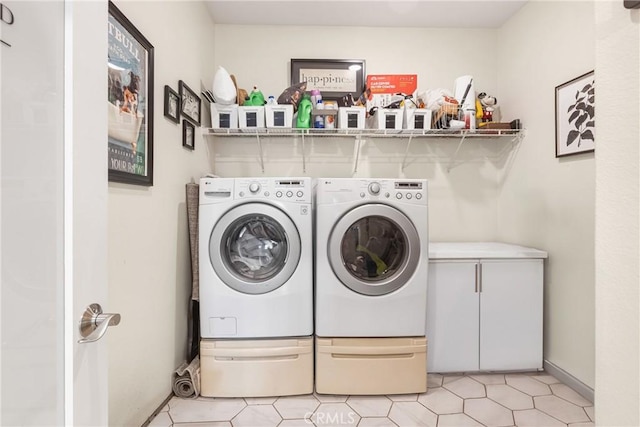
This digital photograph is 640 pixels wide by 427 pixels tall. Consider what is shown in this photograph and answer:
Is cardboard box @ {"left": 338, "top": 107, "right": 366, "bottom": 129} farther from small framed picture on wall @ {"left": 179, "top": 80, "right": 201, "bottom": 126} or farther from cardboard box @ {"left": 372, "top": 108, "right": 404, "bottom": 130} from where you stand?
small framed picture on wall @ {"left": 179, "top": 80, "right": 201, "bottom": 126}

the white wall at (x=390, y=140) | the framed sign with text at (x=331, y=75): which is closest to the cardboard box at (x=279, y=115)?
the white wall at (x=390, y=140)

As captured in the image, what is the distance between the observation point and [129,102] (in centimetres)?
138

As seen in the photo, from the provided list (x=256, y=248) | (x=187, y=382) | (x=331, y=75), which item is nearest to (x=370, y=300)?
(x=256, y=248)

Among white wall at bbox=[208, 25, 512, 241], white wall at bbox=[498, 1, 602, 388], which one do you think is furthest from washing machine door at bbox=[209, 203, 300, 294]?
white wall at bbox=[498, 1, 602, 388]

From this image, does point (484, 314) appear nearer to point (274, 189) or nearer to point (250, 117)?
point (274, 189)

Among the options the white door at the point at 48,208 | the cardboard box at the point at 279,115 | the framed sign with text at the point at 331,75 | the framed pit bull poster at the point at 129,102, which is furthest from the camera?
the framed sign with text at the point at 331,75

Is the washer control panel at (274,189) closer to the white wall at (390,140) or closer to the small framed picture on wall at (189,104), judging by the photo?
the small framed picture on wall at (189,104)

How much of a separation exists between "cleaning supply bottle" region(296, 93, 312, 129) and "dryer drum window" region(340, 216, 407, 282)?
0.88 m

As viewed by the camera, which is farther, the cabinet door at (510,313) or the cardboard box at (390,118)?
the cardboard box at (390,118)

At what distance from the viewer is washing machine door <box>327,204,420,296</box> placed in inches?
70.5

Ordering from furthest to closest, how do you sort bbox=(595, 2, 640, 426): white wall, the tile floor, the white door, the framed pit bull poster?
the tile floor → the framed pit bull poster → bbox=(595, 2, 640, 426): white wall → the white door

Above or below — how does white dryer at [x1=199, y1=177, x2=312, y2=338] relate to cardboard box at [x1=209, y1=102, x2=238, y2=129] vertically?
below

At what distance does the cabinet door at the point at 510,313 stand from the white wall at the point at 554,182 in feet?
0.41

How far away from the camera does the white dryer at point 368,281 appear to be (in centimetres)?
180
